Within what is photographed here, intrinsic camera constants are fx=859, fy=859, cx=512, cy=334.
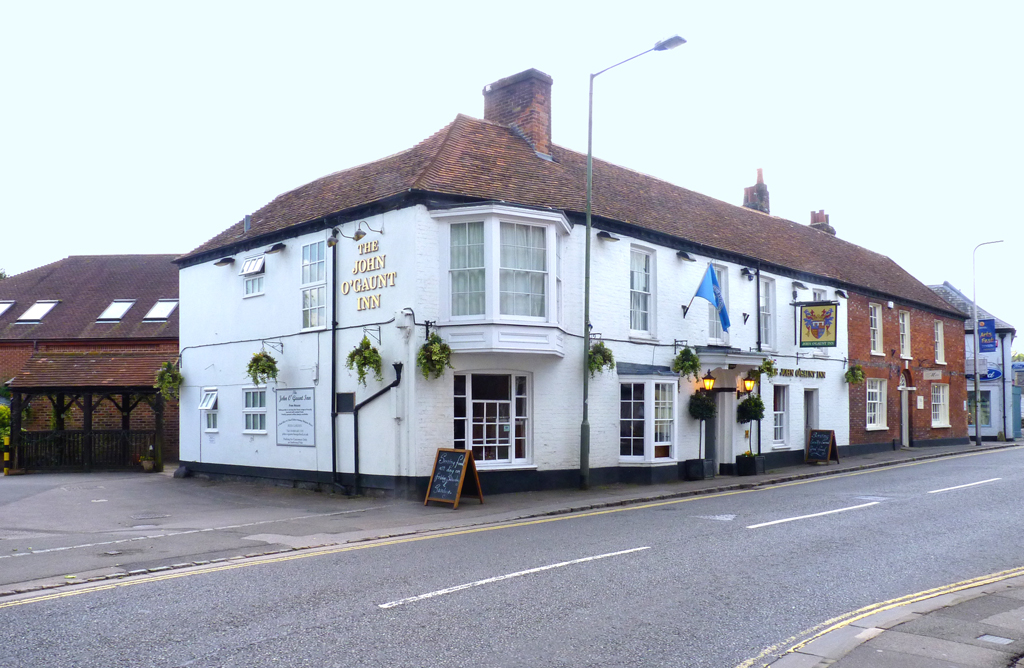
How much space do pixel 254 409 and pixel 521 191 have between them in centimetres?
857

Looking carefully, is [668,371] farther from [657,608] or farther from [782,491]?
[657,608]

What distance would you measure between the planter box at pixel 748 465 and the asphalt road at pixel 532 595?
8770mm

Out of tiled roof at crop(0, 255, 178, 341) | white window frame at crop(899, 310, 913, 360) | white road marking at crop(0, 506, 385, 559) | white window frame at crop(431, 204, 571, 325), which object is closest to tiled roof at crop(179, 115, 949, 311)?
white window frame at crop(431, 204, 571, 325)

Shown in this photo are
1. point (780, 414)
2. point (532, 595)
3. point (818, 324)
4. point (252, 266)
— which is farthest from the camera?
point (780, 414)

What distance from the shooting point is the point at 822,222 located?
119 ft

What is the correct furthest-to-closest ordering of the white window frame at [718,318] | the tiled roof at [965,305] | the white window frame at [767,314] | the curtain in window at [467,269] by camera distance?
the tiled roof at [965,305] < the white window frame at [767,314] < the white window frame at [718,318] < the curtain in window at [467,269]

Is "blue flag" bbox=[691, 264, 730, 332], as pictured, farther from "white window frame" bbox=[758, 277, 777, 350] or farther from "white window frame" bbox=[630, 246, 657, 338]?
"white window frame" bbox=[758, 277, 777, 350]

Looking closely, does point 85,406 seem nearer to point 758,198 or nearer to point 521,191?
point 521,191

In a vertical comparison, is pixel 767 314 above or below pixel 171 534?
above

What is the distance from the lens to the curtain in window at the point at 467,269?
1728 centimetres

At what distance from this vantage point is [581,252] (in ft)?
63.4

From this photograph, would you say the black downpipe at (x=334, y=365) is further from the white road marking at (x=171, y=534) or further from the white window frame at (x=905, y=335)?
the white window frame at (x=905, y=335)

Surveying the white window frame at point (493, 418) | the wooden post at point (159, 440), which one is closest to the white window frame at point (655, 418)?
the white window frame at point (493, 418)

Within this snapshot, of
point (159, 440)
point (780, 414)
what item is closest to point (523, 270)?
point (780, 414)
